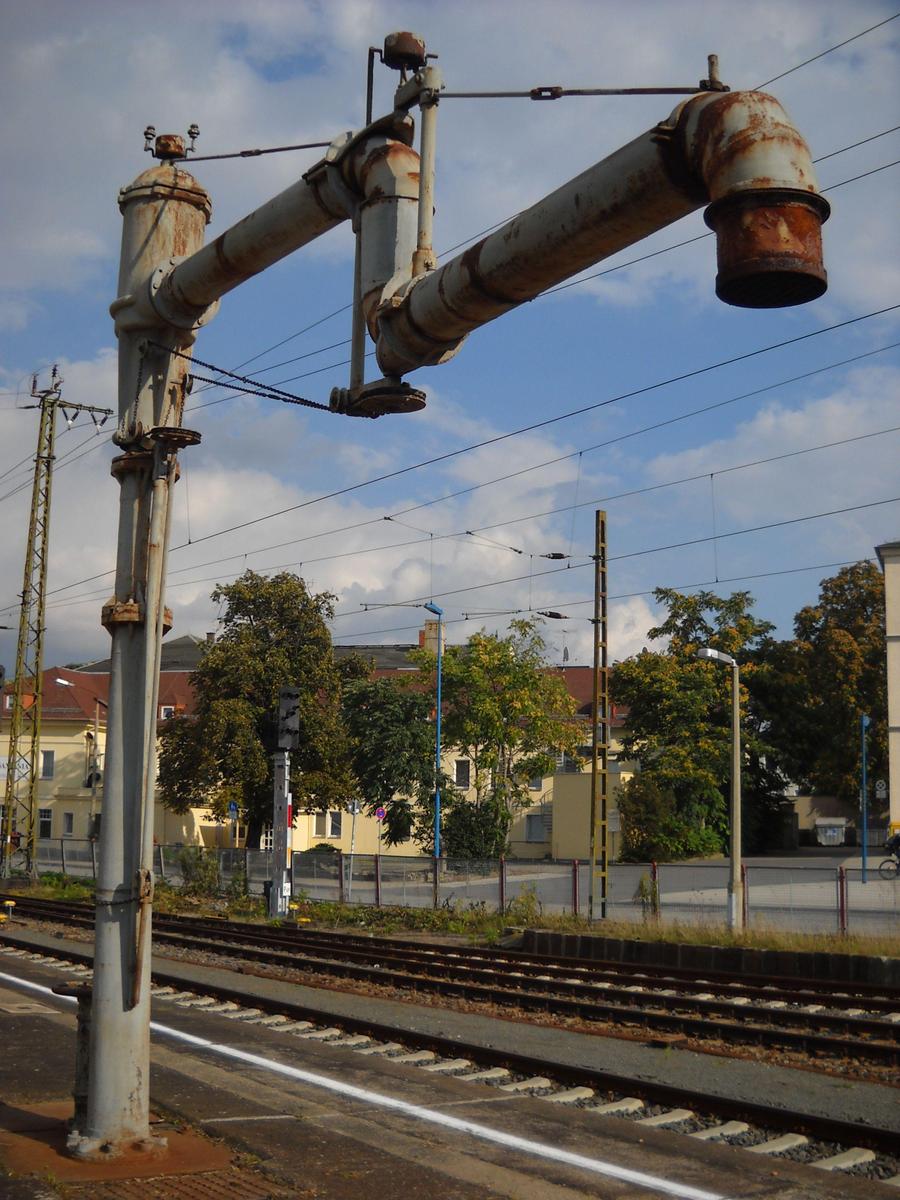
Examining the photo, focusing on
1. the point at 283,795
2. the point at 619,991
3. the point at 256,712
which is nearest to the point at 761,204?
the point at 619,991

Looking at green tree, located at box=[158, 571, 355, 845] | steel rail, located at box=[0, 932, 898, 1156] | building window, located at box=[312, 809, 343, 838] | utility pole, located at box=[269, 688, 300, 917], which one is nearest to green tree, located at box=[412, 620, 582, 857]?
green tree, located at box=[158, 571, 355, 845]

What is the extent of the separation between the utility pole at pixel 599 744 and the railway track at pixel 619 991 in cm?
293

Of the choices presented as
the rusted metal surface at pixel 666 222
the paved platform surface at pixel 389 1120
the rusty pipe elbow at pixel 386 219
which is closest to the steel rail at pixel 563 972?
the paved platform surface at pixel 389 1120

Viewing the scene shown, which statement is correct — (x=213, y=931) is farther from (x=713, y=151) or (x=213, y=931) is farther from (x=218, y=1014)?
(x=713, y=151)

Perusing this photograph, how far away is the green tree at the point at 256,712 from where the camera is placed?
53.1 meters

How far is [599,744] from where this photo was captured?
26875mm

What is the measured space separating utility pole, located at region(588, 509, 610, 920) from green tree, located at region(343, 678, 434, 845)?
99.5ft

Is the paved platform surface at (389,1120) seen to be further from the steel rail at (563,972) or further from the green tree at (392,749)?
the green tree at (392,749)

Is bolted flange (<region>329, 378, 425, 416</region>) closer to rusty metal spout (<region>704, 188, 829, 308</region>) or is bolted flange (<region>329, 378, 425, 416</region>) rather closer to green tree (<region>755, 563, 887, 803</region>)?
rusty metal spout (<region>704, 188, 829, 308</region>)

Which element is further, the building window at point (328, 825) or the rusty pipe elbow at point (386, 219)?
the building window at point (328, 825)

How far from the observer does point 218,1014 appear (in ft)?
48.6

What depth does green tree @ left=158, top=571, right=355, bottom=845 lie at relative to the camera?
5309 centimetres

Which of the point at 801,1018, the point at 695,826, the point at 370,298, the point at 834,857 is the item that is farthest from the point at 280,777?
the point at 834,857

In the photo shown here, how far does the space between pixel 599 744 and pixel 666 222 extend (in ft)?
74.5
